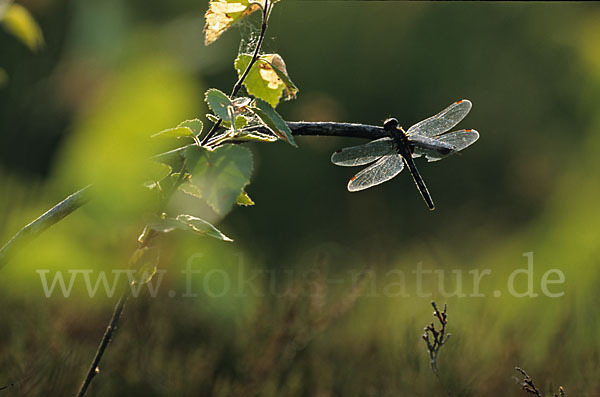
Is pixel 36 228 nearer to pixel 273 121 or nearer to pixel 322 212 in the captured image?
pixel 273 121

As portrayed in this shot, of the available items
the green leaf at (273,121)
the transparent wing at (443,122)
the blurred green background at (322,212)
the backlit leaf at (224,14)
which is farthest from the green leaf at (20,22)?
the transparent wing at (443,122)

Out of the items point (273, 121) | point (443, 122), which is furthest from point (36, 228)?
point (443, 122)

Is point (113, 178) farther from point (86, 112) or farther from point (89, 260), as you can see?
point (89, 260)

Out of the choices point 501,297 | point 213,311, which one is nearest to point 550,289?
point 501,297

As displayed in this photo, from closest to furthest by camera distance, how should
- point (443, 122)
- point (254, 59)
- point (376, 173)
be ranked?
point (254, 59) < point (376, 173) < point (443, 122)

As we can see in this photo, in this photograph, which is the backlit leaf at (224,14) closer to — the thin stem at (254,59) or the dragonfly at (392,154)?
the thin stem at (254,59)

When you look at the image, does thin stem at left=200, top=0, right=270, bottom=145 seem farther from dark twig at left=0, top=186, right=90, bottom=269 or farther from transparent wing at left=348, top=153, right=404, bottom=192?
Result: transparent wing at left=348, top=153, right=404, bottom=192

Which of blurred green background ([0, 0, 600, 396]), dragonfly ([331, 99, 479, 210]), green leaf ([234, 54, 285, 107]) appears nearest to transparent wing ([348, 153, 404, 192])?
dragonfly ([331, 99, 479, 210])
